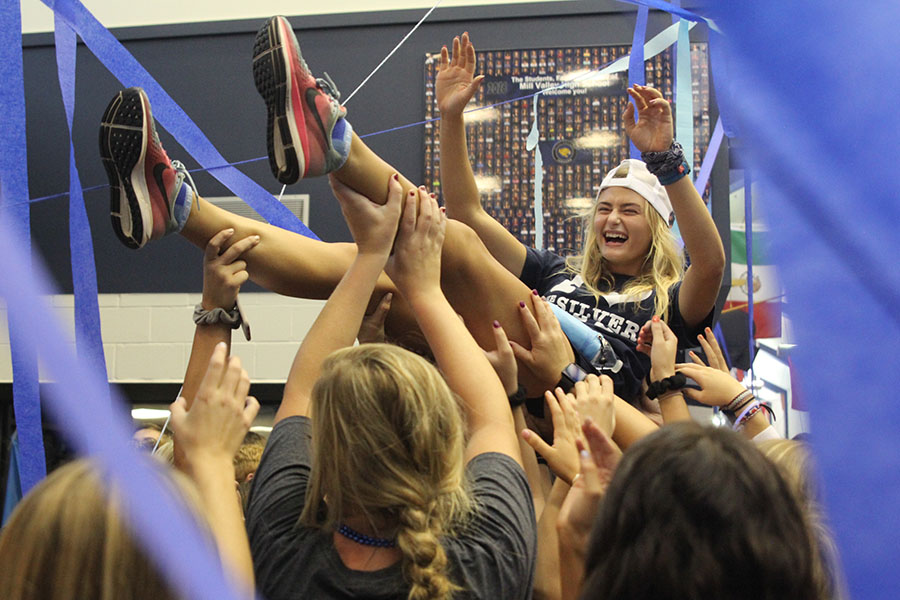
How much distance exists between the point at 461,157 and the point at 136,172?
0.75m

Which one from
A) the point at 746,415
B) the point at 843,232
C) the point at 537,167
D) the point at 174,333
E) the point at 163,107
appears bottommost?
the point at 174,333

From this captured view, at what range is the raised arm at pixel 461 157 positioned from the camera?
1841 millimetres

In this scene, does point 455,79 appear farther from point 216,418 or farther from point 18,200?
point 216,418

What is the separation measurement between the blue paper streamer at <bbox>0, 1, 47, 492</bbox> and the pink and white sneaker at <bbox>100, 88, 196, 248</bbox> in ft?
0.43

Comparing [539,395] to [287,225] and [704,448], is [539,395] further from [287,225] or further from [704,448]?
[704,448]

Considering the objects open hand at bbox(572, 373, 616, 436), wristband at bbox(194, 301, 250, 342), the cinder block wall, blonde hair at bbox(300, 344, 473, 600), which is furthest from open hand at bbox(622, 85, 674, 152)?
the cinder block wall

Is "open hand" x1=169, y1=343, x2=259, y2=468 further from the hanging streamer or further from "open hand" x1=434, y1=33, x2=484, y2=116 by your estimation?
the hanging streamer

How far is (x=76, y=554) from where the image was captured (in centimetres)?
59

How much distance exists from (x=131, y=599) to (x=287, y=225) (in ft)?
4.76

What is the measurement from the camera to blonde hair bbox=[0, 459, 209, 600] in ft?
1.94

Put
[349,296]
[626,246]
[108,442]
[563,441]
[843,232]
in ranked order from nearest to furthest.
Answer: [108,442] < [843,232] < [563,441] < [349,296] < [626,246]

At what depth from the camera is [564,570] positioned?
2.95 feet

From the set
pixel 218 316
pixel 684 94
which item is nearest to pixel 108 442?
pixel 218 316

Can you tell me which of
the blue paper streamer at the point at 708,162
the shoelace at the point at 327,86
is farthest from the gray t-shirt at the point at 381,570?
the blue paper streamer at the point at 708,162
